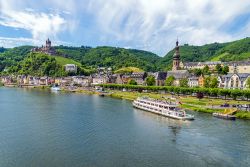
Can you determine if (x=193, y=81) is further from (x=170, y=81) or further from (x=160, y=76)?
(x=160, y=76)

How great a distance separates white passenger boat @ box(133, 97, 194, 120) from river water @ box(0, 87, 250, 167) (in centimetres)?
207

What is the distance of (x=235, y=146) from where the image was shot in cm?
4053

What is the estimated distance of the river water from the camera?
34562 millimetres

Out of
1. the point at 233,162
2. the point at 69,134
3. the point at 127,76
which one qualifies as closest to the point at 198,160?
the point at 233,162

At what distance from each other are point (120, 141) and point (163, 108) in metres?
25.3

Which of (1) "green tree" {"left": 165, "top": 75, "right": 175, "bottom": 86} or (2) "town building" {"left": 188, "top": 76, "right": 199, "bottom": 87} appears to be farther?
(2) "town building" {"left": 188, "top": 76, "right": 199, "bottom": 87}

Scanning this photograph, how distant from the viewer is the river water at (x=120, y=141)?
113ft

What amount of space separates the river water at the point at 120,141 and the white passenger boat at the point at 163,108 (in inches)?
81.5

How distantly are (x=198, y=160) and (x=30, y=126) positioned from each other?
29.9 m

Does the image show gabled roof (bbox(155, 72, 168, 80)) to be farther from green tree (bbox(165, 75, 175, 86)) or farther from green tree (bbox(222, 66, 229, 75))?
green tree (bbox(222, 66, 229, 75))

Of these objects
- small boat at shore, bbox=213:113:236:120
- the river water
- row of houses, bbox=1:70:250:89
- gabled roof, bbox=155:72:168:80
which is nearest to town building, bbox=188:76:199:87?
row of houses, bbox=1:70:250:89

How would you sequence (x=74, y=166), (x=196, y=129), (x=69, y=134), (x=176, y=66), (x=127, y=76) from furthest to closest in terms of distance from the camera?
(x=127, y=76), (x=176, y=66), (x=196, y=129), (x=69, y=134), (x=74, y=166)

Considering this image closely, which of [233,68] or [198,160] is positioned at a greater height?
[233,68]

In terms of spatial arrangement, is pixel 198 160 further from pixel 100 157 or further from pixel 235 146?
pixel 100 157
